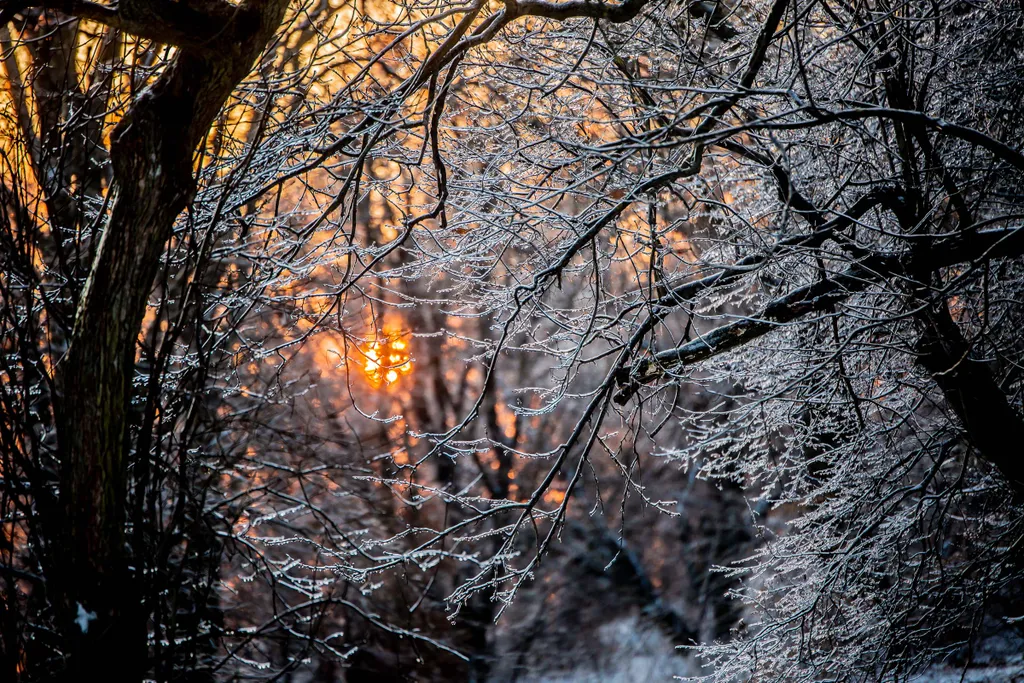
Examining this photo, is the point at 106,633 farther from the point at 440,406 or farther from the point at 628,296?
the point at 440,406

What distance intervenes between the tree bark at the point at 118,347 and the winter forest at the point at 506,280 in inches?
0.5

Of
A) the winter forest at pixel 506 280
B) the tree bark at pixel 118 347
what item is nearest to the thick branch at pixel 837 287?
the winter forest at pixel 506 280

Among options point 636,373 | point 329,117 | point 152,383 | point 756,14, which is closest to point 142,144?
point 152,383

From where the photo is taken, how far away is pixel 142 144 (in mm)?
3355

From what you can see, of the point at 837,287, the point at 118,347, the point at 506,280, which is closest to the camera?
the point at 118,347

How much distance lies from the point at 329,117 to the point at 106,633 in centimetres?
307

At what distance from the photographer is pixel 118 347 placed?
326cm

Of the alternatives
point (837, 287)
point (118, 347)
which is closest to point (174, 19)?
point (118, 347)

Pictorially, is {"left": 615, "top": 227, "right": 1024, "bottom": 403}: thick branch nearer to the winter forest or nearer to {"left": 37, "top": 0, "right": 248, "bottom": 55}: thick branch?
the winter forest

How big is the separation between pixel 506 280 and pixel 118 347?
160 inches

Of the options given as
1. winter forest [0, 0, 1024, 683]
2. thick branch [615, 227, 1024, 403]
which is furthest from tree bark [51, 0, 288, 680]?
thick branch [615, 227, 1024, 403]

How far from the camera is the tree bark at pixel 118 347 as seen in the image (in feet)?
10.3

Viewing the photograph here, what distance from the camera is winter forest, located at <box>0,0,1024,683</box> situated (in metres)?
3.31

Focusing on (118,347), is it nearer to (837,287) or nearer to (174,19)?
(174,19)
